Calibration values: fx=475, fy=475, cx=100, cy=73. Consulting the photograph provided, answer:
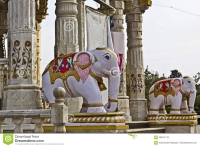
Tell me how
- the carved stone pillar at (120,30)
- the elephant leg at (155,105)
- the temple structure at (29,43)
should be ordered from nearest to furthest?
the temple structure at (29,43), the elephant leg at (155,105), the carved stone pillar at (120,30)

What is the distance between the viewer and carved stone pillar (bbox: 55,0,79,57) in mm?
13766

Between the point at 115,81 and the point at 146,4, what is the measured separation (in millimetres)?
9410

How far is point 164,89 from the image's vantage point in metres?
17.6

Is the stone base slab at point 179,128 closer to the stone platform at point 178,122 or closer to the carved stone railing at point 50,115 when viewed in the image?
the stone platform at point 178,122

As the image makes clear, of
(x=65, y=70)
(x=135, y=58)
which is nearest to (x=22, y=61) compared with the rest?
(x=65, y=70)

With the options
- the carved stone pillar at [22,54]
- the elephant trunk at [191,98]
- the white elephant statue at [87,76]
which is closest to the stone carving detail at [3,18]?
the carved stone pillar at [22,54]

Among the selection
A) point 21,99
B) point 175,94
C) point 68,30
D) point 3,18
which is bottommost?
point 21,99

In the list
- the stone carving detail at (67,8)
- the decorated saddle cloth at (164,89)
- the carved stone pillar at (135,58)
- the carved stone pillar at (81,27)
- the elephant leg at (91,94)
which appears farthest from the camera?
the carved stone pillar at (135,58)

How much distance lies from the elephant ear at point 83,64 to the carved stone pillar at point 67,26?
2.46 metres

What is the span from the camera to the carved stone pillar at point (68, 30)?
13773 millimetres

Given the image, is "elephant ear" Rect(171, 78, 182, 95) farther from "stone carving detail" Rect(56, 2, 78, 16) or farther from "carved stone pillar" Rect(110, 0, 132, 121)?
"stone carving detail" Rect(56, 2, 78, 16)

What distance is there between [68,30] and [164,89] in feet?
17.7

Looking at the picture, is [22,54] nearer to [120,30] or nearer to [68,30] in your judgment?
[68,30]

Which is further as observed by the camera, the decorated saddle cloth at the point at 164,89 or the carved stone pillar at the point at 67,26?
the decorated saddle cloth at the point at 164,89
